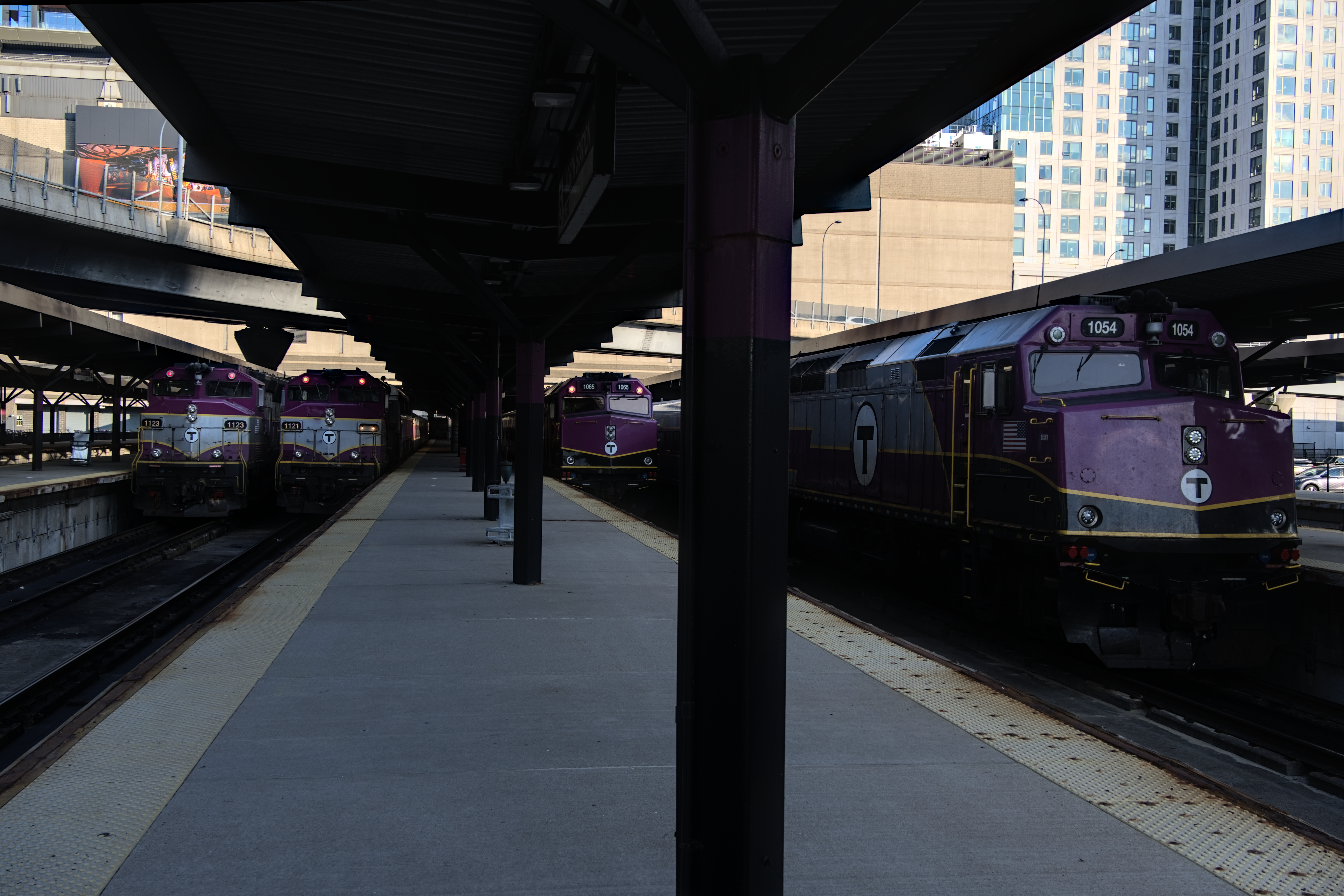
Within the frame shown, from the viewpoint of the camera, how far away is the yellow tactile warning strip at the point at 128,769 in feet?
13.6

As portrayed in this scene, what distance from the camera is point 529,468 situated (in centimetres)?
1164

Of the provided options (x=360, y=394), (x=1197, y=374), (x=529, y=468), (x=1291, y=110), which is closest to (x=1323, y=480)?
(x=1197, y=374)

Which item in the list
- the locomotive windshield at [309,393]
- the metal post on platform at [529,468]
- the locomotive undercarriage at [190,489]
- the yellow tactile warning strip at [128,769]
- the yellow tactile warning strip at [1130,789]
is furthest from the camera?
the locomotive windshield at [309,393]

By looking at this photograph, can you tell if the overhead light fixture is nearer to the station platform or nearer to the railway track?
the station platform

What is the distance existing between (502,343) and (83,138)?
207 ft

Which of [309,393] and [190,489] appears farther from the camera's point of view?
[309,393]

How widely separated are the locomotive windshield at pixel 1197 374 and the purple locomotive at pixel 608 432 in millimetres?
17869

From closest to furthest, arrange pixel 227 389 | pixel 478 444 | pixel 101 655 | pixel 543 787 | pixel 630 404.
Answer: pixel 543 787, pixel 101 655, pixel 227 389, pixel 630 404, pixel 478 444

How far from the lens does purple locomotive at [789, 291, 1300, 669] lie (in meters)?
9.39

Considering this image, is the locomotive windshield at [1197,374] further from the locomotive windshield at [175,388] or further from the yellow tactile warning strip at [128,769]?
the locomotive windshield at [175,388]

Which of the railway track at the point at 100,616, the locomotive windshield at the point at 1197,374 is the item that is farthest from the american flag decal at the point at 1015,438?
the railway track at the point at 100,616

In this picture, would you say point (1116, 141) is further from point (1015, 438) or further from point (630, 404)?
point (1015, 438)

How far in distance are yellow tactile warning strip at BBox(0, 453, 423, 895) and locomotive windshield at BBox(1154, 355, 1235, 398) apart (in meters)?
8.53

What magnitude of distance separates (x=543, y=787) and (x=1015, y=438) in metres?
6.83
